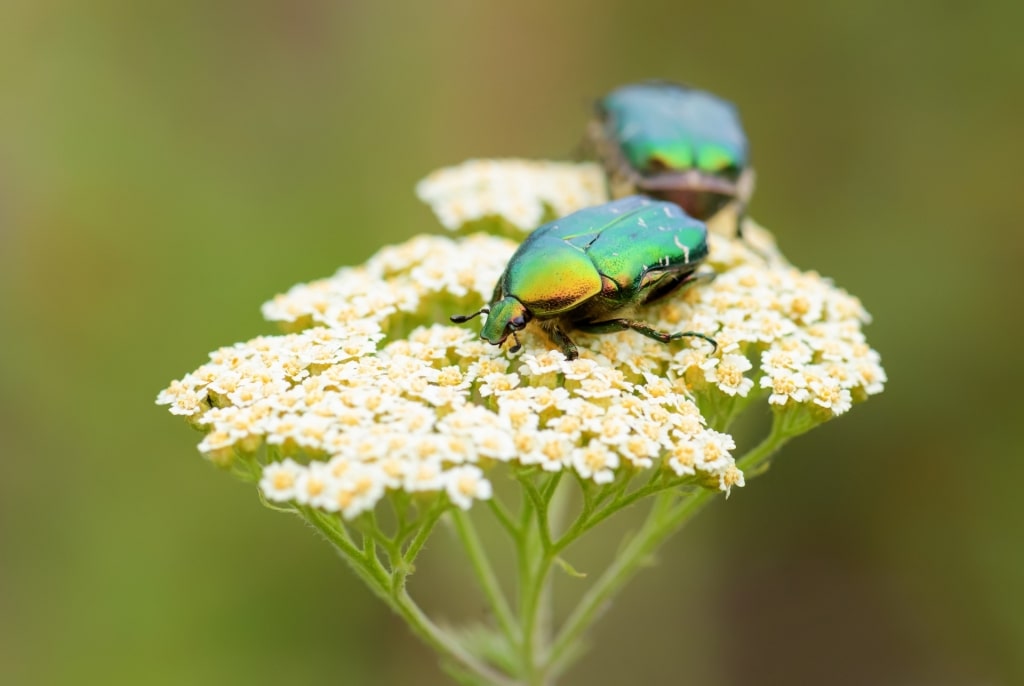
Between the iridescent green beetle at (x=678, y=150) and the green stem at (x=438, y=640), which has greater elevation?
the iridescent green beetle at (x=678, y=150)

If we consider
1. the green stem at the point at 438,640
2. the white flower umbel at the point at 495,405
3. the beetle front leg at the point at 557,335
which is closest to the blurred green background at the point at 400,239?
the white flower umbel at the point at 495,405

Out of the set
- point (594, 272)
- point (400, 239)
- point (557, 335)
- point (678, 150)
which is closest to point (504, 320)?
point (557, 335)

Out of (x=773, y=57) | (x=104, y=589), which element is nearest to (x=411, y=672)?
(x=104, y=589)

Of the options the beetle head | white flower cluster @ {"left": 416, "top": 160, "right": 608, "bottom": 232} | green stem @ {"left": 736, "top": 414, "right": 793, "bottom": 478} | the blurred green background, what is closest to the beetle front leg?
the beetle head

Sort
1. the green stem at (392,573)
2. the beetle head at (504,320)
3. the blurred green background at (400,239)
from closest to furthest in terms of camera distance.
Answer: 1. the green stem at (392,573)
2. the beetle head at (504,320)
3. the blurred green background at (400,239)

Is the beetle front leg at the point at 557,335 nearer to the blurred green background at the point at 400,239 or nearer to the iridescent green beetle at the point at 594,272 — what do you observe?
the iridescent green beetle at the point at 594,272

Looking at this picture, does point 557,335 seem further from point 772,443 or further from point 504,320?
point 772,443
